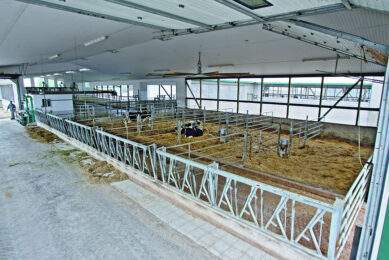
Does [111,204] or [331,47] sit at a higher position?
[331,47]

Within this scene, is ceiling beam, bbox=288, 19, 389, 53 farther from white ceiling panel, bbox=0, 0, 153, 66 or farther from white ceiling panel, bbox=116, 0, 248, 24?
white ceiling panel, bbox=0, 0, 153, 66

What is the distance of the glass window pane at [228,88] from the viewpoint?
47.7 ft

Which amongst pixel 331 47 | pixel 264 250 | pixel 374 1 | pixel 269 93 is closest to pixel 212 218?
pixel 264 250

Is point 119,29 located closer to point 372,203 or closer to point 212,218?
point 212,218

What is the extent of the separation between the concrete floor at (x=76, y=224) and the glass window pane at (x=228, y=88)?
1109 cm

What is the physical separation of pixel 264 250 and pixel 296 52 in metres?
6.29

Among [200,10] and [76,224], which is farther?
[76,224]

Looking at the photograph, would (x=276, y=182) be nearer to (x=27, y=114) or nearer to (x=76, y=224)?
(x=76, y=224)

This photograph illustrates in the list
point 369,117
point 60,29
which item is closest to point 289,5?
point 60,29

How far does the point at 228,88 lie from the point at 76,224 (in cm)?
1340

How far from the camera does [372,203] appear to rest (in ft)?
6.88

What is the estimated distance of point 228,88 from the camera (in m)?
15.4

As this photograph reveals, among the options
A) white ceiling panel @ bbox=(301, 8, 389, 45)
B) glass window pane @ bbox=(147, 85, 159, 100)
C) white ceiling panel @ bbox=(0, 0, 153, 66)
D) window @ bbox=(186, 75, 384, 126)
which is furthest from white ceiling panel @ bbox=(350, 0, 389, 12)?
glass window pane @ bbox=(147, 85, 159, 100)

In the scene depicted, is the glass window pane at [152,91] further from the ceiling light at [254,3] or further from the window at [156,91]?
the ceiling light at [254,3]
